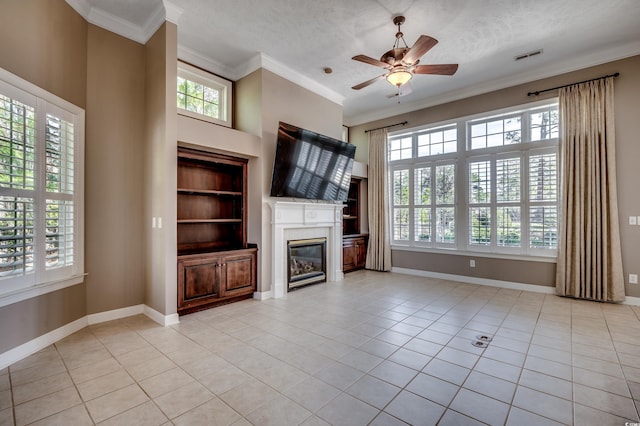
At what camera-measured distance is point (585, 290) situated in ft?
14.2

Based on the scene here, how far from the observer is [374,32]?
151 inches

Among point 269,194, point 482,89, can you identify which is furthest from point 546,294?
point 269,194

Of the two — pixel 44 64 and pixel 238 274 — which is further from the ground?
pixel 44 64

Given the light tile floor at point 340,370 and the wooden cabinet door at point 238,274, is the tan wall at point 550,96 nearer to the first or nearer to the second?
the light tile floor at point 340,370

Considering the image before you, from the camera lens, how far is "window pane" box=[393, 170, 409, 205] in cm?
636

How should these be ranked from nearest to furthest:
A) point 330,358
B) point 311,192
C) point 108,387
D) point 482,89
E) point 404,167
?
point 108,387 < point 330,358 < point 311,192 < point 482,89 < point 404,167

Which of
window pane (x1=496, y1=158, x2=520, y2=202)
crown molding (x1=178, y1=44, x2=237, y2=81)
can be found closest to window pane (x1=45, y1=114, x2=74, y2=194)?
crown molding (x1=178, y1=44, x2=237, y2=81)

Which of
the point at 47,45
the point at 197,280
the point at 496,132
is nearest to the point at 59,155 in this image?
the point at 47,45

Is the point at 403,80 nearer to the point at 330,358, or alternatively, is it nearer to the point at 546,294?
the point at 330,358

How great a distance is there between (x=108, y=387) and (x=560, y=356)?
146 inches

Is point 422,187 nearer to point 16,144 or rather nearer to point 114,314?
point 114,314

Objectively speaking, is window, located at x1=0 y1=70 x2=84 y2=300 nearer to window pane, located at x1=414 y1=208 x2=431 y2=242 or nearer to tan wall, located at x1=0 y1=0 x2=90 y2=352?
tan wall, located at x1=0 y1=0 x2=90 y2=352

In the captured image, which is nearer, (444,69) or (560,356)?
(560,356)

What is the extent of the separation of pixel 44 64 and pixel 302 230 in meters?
3.68
